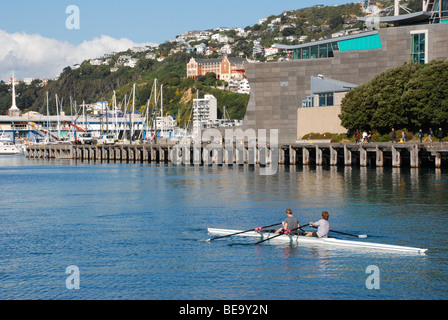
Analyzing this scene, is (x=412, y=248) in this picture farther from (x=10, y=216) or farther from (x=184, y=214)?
(x=10, y=216)

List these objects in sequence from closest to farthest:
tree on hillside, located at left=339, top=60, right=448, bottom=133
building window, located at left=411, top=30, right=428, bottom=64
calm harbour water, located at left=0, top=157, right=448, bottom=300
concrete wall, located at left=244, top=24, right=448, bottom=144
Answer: calm harbour water, located at left=0, top=157, right=448, bottom=300 → tree on hillside, located at left=339, top=60, right=448, bottom=133 → building window, located at left=411, top=30, right=428, bottom=64 → concrete wall, located at left=244, top=24, right=448, bottom=144

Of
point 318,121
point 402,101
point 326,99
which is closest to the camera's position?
point 402,101

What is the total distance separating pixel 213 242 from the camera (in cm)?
3756

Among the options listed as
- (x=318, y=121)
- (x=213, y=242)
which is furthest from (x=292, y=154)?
(x=213, y=242)

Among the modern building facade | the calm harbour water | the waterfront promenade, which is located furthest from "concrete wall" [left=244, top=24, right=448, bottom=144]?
the calm harbour water

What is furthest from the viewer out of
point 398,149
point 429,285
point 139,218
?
point 398,149

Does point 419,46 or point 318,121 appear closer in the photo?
point 419,46

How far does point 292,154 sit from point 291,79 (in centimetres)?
3651

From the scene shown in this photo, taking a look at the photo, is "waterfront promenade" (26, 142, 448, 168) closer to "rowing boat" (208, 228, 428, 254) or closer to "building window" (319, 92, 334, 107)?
"building window" (319, 92, 334, 107)

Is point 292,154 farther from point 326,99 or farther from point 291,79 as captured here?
point 291,79

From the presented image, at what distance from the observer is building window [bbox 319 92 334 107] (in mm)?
118625
